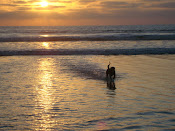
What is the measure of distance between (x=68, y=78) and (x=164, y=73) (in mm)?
4675

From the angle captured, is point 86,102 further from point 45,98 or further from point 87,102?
point 45,98

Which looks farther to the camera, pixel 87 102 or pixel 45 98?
pixel 45 98

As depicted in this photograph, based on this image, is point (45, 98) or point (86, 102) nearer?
point (86, 102)

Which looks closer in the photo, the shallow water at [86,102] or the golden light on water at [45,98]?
the shallow water at [86,102]

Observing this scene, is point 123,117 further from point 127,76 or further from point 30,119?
point 127,76

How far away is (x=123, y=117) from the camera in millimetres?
6109

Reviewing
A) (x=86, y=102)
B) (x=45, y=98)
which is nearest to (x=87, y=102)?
(x=86, y=102)

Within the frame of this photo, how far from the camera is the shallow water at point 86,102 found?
18.8 ft

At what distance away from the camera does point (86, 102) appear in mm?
7402

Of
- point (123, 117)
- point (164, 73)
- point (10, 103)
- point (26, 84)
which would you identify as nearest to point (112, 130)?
point (123, 117)

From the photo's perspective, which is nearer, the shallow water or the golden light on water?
the shallow water

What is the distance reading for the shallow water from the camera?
5734mm

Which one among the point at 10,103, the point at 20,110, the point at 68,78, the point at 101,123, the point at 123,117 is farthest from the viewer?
the point at 68,78

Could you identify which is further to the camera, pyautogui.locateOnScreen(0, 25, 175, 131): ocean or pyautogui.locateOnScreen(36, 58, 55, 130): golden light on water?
pyautogui.locateOnScreen(36, 58, 55, 130): golden light on water
